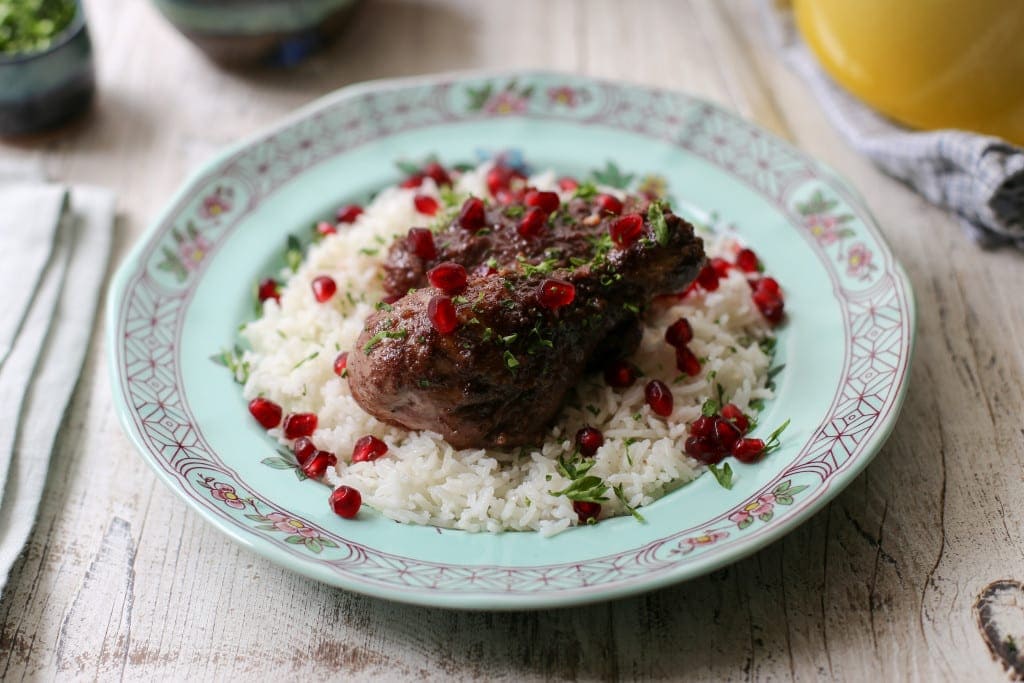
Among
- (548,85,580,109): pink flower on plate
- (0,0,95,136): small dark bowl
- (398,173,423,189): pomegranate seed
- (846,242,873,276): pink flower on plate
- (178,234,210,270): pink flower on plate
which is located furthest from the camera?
(0,0,95,136): small dark bowl

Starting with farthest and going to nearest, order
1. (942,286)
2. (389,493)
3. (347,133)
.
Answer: (347,133)
(942,286)
(389,493)

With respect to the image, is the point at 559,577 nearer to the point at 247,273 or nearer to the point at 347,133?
the point at 247,273

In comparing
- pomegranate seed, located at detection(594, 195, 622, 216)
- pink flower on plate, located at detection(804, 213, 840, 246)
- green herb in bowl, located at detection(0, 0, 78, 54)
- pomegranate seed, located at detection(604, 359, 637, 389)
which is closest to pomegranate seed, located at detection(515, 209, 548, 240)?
pomegranate seed, located at detection(594, 195, 622, 216)

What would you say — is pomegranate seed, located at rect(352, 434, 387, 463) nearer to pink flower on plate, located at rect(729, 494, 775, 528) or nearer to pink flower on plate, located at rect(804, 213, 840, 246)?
pink flower on plate, located at rect(729, 494, 775, 528)

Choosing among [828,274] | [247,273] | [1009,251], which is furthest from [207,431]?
[1009,251]

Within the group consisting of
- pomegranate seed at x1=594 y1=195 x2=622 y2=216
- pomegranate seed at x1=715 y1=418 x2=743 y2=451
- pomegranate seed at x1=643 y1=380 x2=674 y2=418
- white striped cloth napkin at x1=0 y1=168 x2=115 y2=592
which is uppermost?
pomegranate seed at x1=594 y1=195 x2=622 y2=216

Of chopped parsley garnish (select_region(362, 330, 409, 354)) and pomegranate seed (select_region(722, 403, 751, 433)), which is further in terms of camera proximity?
pomegranate seed (select_region(722, 403, 751, 433))

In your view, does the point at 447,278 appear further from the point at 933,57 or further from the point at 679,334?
the point at 933,57
